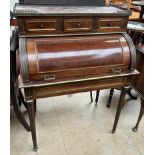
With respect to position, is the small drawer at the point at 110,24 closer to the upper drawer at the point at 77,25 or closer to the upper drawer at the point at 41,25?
the upper drawer at the point at 77,25

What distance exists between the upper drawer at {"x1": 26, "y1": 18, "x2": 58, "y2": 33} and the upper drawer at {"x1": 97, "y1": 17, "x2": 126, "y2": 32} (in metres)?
0.37

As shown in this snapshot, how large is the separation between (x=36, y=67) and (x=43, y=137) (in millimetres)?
921

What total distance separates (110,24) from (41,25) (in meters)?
0.57

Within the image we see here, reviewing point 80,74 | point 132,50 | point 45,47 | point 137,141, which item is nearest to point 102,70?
point 80,74

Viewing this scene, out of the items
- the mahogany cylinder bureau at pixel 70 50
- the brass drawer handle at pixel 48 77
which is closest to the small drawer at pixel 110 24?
the mahogany cylinder bureau at pixel 70 50

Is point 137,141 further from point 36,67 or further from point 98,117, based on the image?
point 36,67

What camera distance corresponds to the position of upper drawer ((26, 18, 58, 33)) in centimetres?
133

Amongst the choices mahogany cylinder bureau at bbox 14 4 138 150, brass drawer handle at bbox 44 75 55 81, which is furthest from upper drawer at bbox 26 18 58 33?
brass drawer handle at bbox 44 75 55 81

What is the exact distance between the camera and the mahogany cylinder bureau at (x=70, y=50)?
1.31 metres

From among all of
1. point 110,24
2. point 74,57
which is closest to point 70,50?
point 74,57

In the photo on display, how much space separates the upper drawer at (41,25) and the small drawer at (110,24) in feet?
1.22

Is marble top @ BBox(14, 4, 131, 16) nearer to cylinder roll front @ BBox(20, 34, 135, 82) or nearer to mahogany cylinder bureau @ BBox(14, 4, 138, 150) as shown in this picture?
mahogany cylinder bureau @ BBox(14, 4, 138, 150)

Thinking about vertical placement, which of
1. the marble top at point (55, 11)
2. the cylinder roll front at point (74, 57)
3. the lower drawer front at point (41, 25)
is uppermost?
the marble top at point (55, 11)

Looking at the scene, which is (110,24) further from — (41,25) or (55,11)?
(41,25)
